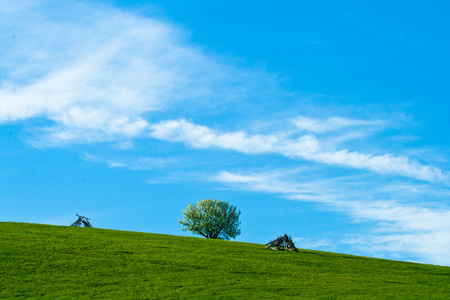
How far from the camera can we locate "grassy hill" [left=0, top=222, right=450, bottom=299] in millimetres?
24734

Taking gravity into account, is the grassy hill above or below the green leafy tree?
below

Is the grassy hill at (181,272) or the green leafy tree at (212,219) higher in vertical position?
the green leafy tree at (212,219)

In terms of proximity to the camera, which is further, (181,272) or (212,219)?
(212,219)

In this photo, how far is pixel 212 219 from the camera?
3236 inches

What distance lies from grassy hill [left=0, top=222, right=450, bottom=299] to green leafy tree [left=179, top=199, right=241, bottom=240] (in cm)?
4078

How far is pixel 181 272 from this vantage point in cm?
2919

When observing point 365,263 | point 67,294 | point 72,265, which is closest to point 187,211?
point 365,263

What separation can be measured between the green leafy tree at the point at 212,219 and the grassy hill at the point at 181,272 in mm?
40779

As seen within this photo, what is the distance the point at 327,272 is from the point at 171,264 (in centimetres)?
1287

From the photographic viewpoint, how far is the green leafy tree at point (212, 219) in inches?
3226

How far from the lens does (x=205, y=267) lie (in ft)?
102

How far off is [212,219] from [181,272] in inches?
2097

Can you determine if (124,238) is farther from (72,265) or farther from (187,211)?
(187,211)

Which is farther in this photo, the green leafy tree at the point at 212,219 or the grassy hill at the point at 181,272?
the green leafy tree at the point at 212,219
